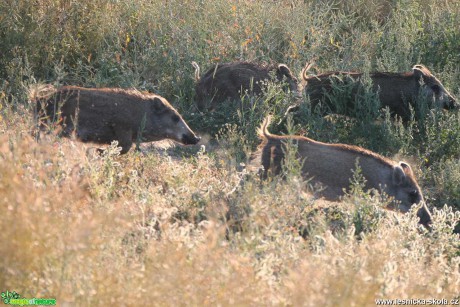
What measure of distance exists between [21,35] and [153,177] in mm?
4078

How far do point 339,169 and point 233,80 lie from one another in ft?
9.56

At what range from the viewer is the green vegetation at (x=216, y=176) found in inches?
188

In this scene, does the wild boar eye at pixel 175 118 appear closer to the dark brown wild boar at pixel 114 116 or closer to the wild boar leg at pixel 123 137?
the dark brown wild boar at pixel 114 116

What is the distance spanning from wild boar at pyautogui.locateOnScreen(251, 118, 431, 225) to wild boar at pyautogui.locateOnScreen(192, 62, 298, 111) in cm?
246

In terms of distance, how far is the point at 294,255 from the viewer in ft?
18.0

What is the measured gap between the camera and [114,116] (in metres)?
9.27

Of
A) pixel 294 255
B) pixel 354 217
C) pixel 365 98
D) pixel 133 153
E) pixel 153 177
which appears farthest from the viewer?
pixel 365 98

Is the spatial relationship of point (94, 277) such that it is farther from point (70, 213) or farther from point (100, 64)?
point (100, 64)

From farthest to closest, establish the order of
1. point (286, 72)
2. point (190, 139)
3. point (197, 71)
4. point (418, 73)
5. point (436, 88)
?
point (197, 71) → point (286, 72) → point (436, 88) → point (418, 73) → point (190, 139)

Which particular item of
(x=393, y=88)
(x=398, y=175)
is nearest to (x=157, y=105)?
(x=398, y=175)

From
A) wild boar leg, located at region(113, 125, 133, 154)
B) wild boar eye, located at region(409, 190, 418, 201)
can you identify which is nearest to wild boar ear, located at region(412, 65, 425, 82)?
wild boar eye, located at region(409, 190, 418, 201)

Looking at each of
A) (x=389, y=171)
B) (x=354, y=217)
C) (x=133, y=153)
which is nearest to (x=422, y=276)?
(x=354, y=217)

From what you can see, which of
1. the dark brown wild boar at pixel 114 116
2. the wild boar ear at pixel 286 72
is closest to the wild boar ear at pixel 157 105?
the dark brown wild boar at pixel 114 116

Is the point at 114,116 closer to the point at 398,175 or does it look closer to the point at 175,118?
the point at 175,118
